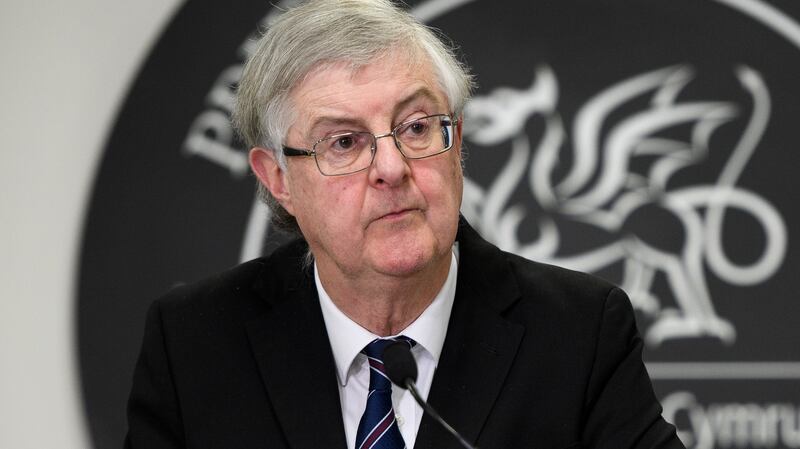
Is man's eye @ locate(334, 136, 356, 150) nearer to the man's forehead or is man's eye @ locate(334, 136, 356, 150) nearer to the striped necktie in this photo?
the man's forehead

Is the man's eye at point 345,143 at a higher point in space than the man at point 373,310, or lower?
higher

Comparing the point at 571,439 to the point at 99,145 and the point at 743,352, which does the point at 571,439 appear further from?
the point at 99,145

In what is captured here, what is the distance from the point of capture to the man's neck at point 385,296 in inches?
79.7

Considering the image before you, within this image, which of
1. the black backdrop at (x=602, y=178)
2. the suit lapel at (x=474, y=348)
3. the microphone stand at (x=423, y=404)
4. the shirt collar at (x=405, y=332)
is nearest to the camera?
the microphone stand at (x=423, y=404)

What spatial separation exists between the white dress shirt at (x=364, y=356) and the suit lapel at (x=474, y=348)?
30 millimetres

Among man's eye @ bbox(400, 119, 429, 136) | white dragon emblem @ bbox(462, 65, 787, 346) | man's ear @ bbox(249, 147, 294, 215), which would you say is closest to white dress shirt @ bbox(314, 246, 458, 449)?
man's ear @ bbox(249, 147, 294, 215)

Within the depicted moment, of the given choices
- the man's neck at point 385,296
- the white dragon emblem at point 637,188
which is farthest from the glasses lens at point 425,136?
the white dragon emblem at point 637,188

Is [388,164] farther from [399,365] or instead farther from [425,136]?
[399,365]

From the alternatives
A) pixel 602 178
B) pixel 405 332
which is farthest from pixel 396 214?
pixel 602 178

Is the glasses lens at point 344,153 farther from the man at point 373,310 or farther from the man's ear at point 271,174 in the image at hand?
the man's ear at point 271,174

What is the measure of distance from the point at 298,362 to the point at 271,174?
383 mm

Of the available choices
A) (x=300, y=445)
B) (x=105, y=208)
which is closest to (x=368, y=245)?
(x=300, y=445)

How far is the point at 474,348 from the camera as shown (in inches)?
81.4

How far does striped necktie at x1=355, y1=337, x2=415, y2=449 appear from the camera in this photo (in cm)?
197
